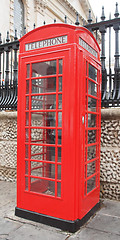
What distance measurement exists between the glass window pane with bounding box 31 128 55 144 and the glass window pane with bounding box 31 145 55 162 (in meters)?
0.09

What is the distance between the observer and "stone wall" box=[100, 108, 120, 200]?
3240mm

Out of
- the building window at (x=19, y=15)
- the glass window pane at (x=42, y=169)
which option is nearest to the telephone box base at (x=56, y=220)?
the glass window pane at (x=42, y=169)

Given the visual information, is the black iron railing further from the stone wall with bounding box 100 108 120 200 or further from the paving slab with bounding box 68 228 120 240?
the paving slab with bounding box 68 228 120 240

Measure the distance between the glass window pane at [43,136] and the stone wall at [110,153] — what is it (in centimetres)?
100

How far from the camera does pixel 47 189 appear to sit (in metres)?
2.71

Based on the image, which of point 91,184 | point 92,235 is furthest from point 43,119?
point 92,235

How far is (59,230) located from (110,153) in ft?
4.58

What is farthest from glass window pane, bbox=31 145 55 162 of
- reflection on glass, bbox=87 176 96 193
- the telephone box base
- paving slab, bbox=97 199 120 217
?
paving slab, bbox=97 199 120 217

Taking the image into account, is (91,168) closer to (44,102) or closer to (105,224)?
(105,224)

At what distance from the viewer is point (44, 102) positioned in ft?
9.07

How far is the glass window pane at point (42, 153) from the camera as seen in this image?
109 inches

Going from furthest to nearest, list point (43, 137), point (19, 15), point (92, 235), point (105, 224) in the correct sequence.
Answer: point (19, 15) < point (43, 137) < point (105, 224) < point (92, 235)

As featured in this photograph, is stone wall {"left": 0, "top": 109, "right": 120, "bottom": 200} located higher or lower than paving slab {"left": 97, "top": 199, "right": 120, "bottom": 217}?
higher

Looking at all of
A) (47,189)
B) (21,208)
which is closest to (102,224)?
(47,189)
